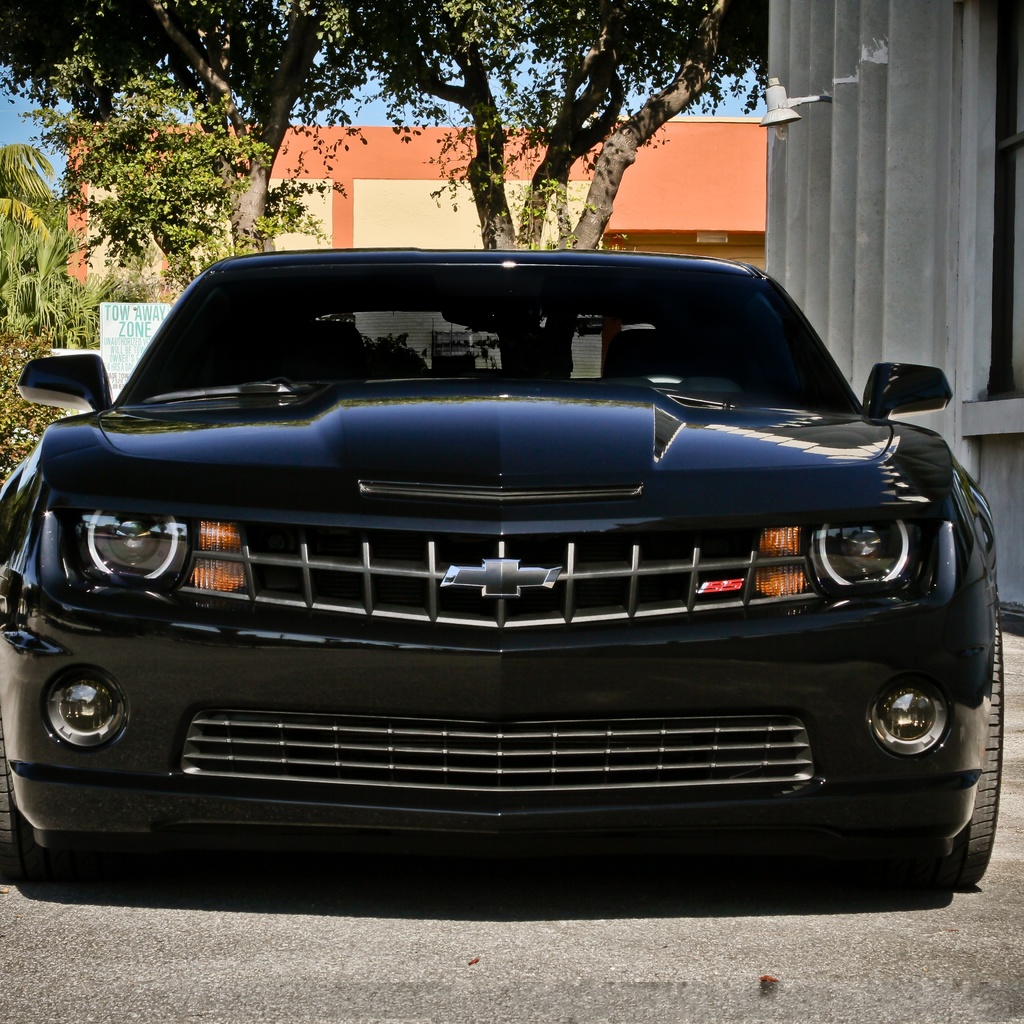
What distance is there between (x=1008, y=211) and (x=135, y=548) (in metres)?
8.71

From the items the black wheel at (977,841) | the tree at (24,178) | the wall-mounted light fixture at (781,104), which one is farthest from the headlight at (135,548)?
the tree at (24,178)

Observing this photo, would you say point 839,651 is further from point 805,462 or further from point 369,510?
point 369,510

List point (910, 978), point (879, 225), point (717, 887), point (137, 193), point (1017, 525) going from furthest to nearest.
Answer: point (137, 193), point (879, 225), point (1017, 525), point (717, 887), point (910, 978)

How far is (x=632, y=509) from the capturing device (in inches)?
118

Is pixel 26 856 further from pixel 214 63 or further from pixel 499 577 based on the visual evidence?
pixel 214 63

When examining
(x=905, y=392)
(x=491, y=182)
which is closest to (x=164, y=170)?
(x=491, y=182)

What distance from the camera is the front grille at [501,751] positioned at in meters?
3.00

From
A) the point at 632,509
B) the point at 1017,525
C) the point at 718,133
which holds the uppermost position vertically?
the point at 718,133

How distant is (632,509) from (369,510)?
458mm

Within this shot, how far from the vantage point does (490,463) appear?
3.08 metres

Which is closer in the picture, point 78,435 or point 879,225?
point 78,435

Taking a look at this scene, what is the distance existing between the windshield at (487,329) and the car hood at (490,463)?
2.76 feet

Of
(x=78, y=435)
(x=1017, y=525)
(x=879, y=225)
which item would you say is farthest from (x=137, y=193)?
(x=78, y=435)

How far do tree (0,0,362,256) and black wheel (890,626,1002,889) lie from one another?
17.7 metres
